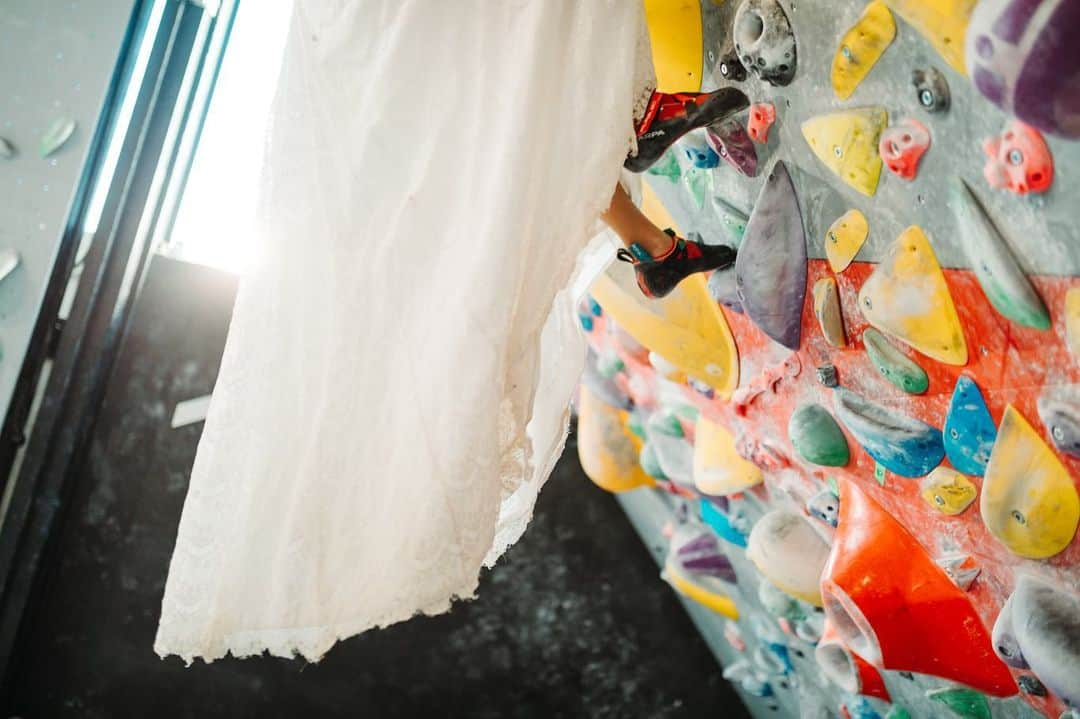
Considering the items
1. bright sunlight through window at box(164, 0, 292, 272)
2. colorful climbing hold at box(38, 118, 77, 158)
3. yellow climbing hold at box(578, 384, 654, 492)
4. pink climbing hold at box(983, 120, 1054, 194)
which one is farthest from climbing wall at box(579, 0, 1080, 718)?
colorful climbing hold at box(38, 118, 77, 158)

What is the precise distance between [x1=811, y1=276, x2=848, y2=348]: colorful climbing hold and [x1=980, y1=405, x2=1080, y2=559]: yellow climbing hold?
21 cm

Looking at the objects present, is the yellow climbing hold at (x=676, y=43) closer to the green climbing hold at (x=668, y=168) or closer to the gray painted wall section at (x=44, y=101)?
the green climbing hold at (x=668, y=168)

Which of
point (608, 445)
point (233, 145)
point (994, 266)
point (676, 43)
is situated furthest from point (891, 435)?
point (233, 145)

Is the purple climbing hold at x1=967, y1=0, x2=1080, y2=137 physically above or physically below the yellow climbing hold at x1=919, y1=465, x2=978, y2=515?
above

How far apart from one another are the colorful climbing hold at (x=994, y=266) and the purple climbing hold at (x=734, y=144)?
0.94 ft

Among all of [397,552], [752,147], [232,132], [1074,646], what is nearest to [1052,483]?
[1074,646]

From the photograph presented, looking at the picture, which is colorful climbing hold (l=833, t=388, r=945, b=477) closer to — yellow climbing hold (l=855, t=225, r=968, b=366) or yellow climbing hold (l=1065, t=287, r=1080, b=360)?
yellow climbing hold (l=855, t=225, r=968, b=366)

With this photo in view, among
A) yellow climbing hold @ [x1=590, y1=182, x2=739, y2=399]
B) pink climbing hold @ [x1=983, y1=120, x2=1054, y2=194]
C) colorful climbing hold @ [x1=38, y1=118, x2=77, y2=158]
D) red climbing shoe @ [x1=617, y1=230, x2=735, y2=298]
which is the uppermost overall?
pink climbing hold @ [x1=983, y1=120, x2=1054, y2=194]

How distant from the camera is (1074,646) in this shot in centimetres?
91

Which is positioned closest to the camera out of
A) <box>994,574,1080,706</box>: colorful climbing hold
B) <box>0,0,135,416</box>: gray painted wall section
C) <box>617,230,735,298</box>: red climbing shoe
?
<box>994,574,1080,706</box>: colorful climbing hold

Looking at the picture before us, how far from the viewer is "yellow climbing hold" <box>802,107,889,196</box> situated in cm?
92

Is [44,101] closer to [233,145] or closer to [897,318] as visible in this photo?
[233,145]

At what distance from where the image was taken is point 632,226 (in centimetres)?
114

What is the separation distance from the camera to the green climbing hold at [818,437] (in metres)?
1.21
